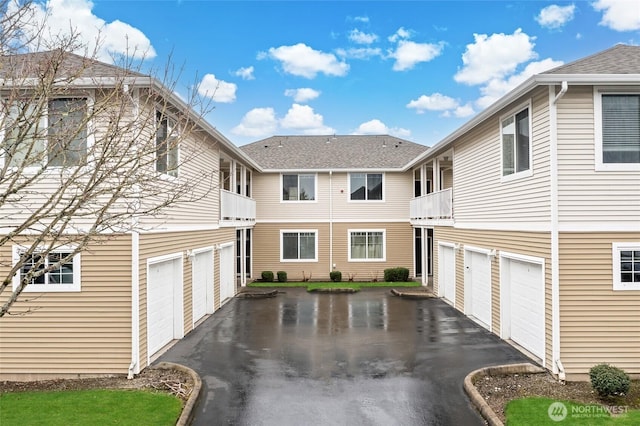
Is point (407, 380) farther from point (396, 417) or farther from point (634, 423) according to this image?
point (634, 423)

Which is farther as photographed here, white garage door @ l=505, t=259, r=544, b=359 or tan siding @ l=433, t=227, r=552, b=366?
white garage door @ l=505, t=259, r=544, b=359

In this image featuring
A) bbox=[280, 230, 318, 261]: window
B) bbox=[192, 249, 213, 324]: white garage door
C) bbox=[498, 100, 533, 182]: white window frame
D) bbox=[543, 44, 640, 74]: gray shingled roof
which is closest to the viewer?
bbox=[543, 44, 640, 74]: gray shingled roof

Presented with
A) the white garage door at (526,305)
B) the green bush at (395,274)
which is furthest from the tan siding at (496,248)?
the green bush at (395,274)

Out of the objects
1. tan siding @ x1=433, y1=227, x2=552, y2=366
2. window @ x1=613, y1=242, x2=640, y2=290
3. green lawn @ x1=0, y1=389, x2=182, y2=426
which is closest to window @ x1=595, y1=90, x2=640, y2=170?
window @ x1=613, y1=242, x2=640, y2=290

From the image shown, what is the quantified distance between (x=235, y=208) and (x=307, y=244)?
6.52m

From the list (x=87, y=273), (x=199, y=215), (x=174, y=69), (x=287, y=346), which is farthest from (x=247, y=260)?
(x=174, y=69)

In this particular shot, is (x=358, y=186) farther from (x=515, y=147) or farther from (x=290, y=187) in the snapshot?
(x=515, y=147)

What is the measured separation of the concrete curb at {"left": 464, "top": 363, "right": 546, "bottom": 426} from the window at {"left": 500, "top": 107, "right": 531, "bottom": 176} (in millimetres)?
4395

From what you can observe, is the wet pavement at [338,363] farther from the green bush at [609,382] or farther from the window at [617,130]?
the window at [617,130]

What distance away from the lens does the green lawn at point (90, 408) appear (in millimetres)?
6797

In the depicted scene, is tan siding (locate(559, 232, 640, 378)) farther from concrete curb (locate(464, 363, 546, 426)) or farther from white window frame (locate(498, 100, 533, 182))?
white window frame (locate(498, 100, 533, 182))

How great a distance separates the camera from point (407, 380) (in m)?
8.72

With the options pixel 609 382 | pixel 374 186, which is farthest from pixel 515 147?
pixel 374 186

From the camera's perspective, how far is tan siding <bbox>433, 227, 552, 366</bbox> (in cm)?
883
